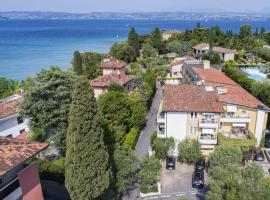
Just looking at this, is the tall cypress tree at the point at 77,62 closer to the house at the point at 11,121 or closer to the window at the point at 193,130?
the house at the point at 11,121

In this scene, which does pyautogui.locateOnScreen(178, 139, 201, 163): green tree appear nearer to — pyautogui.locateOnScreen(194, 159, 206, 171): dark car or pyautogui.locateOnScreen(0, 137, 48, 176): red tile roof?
pyautogui.locateOnScreen(194, 159, 206, 171): dark car

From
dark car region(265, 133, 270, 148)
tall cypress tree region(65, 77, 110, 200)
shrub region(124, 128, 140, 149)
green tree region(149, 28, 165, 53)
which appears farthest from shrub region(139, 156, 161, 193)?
green tree region(149, 28, 165, 53)

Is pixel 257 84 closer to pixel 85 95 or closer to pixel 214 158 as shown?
pixel 214 158

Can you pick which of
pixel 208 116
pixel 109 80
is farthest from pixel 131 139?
pixel 109 80

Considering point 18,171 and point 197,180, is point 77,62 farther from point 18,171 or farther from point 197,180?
point 18,171

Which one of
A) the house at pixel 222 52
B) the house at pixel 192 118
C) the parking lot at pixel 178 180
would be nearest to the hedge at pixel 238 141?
the house at pixel 192 118
